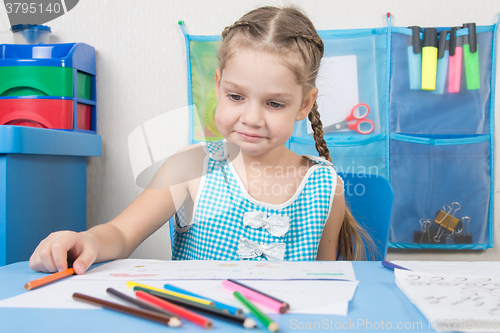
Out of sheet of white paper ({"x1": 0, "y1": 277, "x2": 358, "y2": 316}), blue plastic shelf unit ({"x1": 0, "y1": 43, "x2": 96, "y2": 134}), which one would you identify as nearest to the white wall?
blue plastic shelf unit ({"x1": 0, "y1": 43, "x2": 96, "y2": 134})

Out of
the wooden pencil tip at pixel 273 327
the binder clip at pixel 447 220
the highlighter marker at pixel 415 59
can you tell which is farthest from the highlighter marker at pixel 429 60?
the wooden pencil tip at pixel 273 327

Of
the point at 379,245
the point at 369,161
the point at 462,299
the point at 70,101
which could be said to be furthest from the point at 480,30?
the point at 70,101

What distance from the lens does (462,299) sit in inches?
11.5

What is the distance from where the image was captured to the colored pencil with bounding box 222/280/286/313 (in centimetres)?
27

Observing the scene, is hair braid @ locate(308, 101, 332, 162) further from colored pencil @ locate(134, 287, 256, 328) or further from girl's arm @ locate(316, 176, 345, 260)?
colored pencil @ locate(134, 287, 256, 328)

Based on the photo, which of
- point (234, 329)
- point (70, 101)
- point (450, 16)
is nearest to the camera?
point (234, 329)

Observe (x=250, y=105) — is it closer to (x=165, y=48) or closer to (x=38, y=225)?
(x=38, y=225)

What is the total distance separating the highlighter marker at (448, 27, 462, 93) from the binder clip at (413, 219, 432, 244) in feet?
1.36

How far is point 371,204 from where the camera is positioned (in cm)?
76

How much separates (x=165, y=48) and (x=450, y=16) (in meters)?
0.93

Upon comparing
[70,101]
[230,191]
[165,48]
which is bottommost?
[230,191]

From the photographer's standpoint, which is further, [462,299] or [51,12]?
[51,12]

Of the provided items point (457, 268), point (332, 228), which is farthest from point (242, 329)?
point (332, 228)

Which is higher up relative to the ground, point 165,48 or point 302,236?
point 165,48
